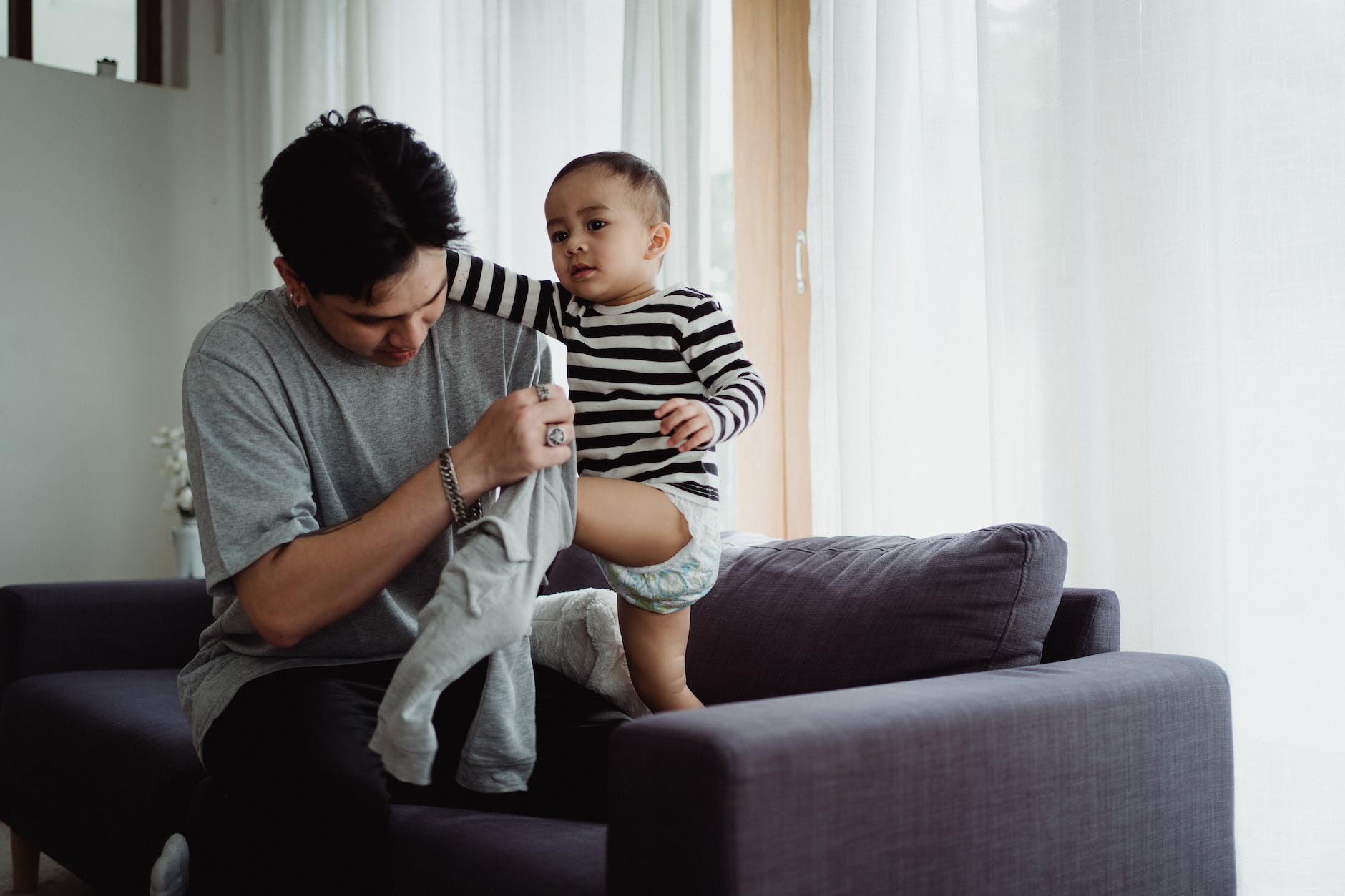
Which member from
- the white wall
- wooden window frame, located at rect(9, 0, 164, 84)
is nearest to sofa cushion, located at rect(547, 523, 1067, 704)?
the white wall

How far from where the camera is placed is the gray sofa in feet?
3.09

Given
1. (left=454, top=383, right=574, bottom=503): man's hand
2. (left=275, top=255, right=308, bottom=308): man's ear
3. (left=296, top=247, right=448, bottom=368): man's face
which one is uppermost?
(left=275, top=255, right=308, bottom=308): man's ear

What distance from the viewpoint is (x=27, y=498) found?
12.6 ft

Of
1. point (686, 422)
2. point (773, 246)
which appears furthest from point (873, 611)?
point (773, 246)

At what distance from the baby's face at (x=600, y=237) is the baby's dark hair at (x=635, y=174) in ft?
0.03

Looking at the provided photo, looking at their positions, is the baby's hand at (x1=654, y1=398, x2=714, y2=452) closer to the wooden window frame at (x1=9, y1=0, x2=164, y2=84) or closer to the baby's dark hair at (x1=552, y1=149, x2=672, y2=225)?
the baby's dark hair at (x1=552, y1=149, x2=672, y2=225)

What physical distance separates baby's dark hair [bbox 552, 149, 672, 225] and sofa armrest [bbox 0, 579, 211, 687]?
1423 millimetres

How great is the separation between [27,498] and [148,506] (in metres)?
0.39

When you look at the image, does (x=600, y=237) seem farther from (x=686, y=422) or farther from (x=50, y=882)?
(x=50, y=882)

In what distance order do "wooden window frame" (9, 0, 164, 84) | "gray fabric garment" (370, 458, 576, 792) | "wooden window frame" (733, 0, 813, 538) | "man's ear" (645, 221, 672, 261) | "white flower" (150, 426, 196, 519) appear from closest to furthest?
"gray fabric garment" (370, 458, 576, 792)
"man's ear" (645, 221, 672, 261)
"wooden window frame" (733, 0, 813, 538)
"white flower" (150, 426, 196, 519)
"wooden window frame" (9, 0, 164, 84)

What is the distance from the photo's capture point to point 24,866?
7.85ft

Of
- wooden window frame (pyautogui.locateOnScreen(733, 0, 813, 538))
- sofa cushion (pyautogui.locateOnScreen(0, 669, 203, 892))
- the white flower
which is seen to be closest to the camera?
sofa cushion (pyautogui.locateOnScreen(0, 669, 203, 892))

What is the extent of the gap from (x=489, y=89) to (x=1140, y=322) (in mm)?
2119

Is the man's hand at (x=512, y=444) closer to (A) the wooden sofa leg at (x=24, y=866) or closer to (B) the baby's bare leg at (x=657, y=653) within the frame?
(B) the baby's bare leg at (x=657, y=653)
